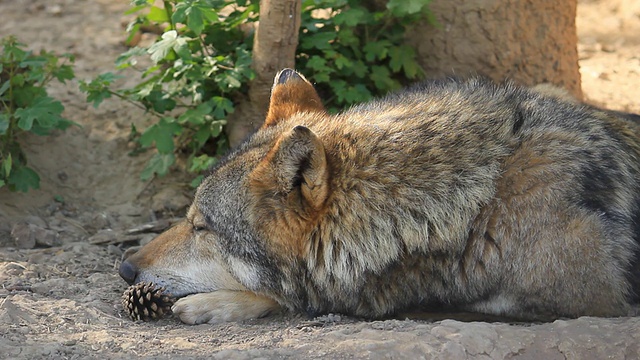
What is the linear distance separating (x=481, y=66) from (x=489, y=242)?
323 centimetres

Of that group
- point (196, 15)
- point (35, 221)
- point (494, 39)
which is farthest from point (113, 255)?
point (494, 39)

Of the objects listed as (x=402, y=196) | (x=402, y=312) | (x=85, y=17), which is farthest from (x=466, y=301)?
(x=85, y=17)

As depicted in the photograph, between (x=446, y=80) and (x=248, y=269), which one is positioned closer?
(x=248, y=269)

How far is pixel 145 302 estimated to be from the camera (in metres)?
4.70

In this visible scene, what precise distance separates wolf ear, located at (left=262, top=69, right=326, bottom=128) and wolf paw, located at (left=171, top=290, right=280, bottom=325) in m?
1.06

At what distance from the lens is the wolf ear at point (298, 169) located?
4.07 meters

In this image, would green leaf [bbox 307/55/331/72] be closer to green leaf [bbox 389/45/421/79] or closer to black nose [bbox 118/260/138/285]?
green leaf [bbox 389/45/421/79]

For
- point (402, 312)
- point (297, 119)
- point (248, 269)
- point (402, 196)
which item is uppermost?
point (297, 119)

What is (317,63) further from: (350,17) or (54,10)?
(54,10)

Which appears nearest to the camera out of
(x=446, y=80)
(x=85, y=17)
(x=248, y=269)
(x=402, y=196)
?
(x=402, y=196)

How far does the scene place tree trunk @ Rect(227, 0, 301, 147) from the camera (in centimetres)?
607

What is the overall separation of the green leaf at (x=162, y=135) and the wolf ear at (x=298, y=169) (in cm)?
225

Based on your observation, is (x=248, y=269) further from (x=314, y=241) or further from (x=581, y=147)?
(x=581, y=147)

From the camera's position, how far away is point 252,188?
14.5ft
